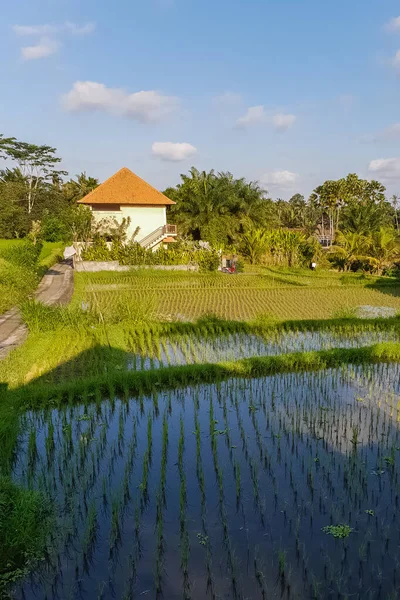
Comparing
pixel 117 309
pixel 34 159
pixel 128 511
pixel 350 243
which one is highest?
pixel 34 159

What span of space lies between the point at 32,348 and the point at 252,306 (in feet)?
24.8

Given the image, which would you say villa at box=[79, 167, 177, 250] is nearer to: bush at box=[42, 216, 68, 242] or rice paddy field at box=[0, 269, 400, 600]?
bush at box=[42, 216, 68, 242]

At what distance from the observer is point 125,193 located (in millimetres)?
30484

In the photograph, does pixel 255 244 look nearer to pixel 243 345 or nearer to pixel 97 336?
pixel 243 345

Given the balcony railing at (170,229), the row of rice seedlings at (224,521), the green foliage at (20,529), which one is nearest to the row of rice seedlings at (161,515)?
the row of rice seedlings at (224,521)

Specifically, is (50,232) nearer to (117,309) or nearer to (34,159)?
(34,159)

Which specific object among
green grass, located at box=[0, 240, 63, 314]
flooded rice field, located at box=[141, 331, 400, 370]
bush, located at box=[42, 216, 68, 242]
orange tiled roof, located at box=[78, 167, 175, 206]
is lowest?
flooded rice field, located at box=[141, 331, 400, 370]

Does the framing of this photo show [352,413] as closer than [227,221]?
Yes

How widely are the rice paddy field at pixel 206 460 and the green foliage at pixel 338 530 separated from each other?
0.05 feet

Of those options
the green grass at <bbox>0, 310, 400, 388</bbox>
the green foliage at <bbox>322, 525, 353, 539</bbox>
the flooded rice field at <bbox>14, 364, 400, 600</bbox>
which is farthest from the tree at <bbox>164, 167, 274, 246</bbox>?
the green foliage at <bbox>322, 525, 353, 539</bbox>

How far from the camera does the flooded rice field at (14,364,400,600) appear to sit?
3.38 m

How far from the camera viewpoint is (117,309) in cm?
1258

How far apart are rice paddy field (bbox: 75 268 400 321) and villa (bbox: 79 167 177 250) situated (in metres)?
6.51

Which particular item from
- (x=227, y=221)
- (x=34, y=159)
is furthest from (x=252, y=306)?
(x=34, y=159)
